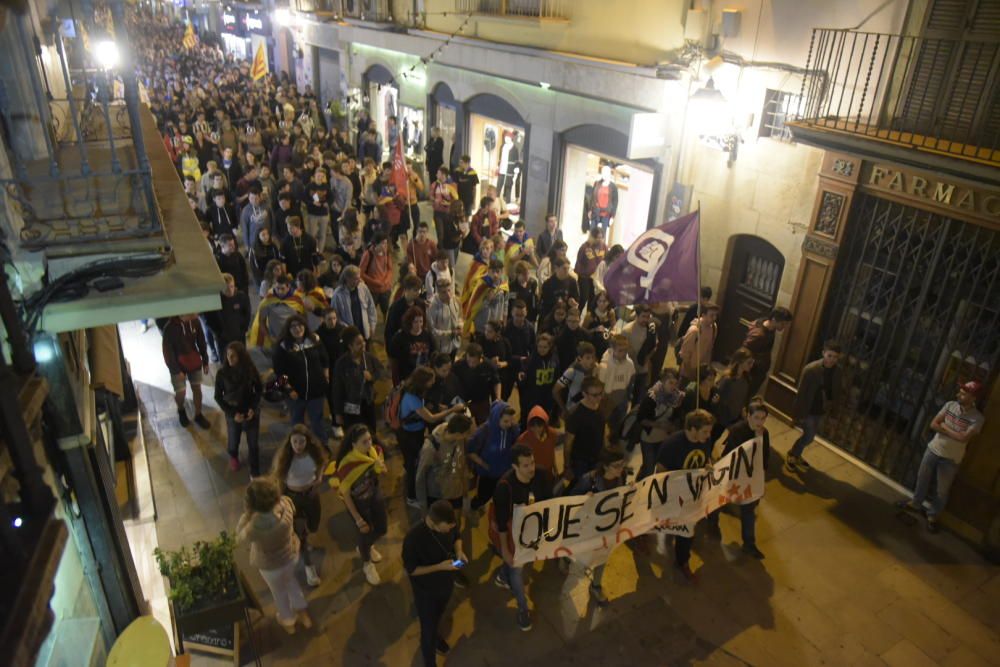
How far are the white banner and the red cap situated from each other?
233 cm

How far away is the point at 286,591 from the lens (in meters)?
5.87

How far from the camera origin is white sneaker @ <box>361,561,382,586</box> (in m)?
6.61

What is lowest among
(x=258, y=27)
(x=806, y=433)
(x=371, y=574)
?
(x=371, y=574)

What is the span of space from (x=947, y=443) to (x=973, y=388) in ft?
2.13

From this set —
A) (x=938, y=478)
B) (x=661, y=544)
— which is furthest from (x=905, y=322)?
(x=661, y=544)

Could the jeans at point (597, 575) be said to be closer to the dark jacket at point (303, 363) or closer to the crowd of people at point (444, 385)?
the crowd of people at point (444, 385)

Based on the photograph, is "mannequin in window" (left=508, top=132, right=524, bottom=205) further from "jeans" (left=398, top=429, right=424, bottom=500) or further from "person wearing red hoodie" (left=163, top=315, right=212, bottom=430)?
"jeans" (left=398, top=429, right=424, bottom=500)

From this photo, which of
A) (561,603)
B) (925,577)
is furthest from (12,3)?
(925,577)

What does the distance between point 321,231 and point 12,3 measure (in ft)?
32.9

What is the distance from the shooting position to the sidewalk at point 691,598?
20.0 feet

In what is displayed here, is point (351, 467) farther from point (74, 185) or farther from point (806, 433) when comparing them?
point (806, 433)

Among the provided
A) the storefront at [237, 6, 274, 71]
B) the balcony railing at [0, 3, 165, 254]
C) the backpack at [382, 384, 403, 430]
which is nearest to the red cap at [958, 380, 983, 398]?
the backpack at [382, 384, 403, 430]

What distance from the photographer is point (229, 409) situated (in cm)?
743

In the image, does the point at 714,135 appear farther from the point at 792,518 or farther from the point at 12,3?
the point at 12,3
